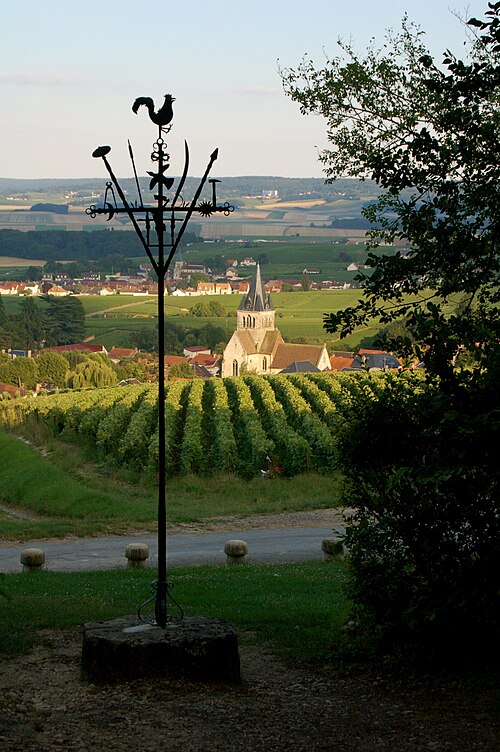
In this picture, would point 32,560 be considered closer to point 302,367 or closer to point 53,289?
point 302,367

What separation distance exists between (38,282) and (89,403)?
5379 inches

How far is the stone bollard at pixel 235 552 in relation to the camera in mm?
14875

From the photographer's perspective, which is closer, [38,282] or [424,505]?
[424,505]

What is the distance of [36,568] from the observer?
14.0 meters

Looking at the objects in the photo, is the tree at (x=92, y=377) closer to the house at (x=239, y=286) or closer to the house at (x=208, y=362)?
the house at (x=208, y=362)

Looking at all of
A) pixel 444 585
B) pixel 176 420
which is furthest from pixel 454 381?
pixel 176 420

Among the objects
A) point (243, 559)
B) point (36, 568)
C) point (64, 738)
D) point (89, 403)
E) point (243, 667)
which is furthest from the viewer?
point (89, 403)

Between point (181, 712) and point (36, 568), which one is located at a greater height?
point (181, 712)

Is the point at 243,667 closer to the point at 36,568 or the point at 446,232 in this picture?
the point at 446,232

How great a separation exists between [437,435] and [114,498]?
55.2 ft

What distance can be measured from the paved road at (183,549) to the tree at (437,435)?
8356 millimetres

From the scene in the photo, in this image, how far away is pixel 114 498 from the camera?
22859 millimetres

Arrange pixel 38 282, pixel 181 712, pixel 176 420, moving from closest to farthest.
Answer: pixel 181 712
pixel 176 420
pixel 38 282

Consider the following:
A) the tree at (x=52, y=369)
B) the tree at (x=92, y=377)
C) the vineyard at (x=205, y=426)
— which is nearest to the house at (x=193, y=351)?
the tree at (x=52, y=369)
